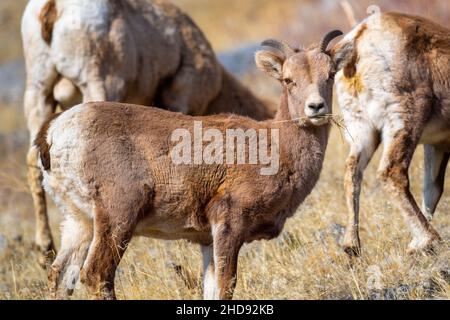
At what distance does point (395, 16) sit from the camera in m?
8.40

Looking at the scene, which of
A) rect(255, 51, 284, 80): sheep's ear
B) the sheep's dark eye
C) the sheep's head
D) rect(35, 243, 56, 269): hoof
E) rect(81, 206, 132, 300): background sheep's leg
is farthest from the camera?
rect(35, 243, 56, 269): hoof

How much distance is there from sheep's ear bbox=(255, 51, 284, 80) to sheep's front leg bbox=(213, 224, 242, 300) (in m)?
1.60

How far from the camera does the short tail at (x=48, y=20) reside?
31.7ft

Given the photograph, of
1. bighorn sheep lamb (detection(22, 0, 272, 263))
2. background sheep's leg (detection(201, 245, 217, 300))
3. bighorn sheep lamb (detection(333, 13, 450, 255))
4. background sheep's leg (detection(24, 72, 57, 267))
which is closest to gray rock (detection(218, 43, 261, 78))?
bighorn sheep lamb (detection(22, 0, 272, 263))

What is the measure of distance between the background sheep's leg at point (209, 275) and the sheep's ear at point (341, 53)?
1935 millimetres

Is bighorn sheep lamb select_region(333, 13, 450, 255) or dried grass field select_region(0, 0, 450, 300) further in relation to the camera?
bighorn sheep lamb select_region(333, 13, 450, 255)

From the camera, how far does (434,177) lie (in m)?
9.11

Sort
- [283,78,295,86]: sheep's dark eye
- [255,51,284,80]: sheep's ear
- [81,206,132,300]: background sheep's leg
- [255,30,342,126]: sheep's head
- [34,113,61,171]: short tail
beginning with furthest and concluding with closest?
[255,51,284,80]: sheep's ear, [283,78,295,86]: sheep's dark eye, [255,30,342,126]: sheep's head, [34,113,61,171]: short tail, [81,206,132,300]: background sheep's leg

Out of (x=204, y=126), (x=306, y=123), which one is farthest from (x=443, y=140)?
(x=204, y=126)

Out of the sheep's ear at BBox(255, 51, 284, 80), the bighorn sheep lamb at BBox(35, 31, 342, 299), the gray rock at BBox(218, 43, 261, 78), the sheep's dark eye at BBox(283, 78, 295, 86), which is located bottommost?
the bighorn sheep lamb at BBox(35, 31, 342, 299)

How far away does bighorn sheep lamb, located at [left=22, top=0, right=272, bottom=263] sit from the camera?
9.55 meters

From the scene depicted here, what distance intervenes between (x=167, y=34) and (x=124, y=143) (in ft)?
14.7

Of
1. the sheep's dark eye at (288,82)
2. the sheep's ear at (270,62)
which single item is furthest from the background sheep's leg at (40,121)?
the sheep's dark eye at (288,82)

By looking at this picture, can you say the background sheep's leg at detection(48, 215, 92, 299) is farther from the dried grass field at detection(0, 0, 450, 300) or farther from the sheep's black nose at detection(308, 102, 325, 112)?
the sheep's black nose at detection(308, 102, 325, 112)
